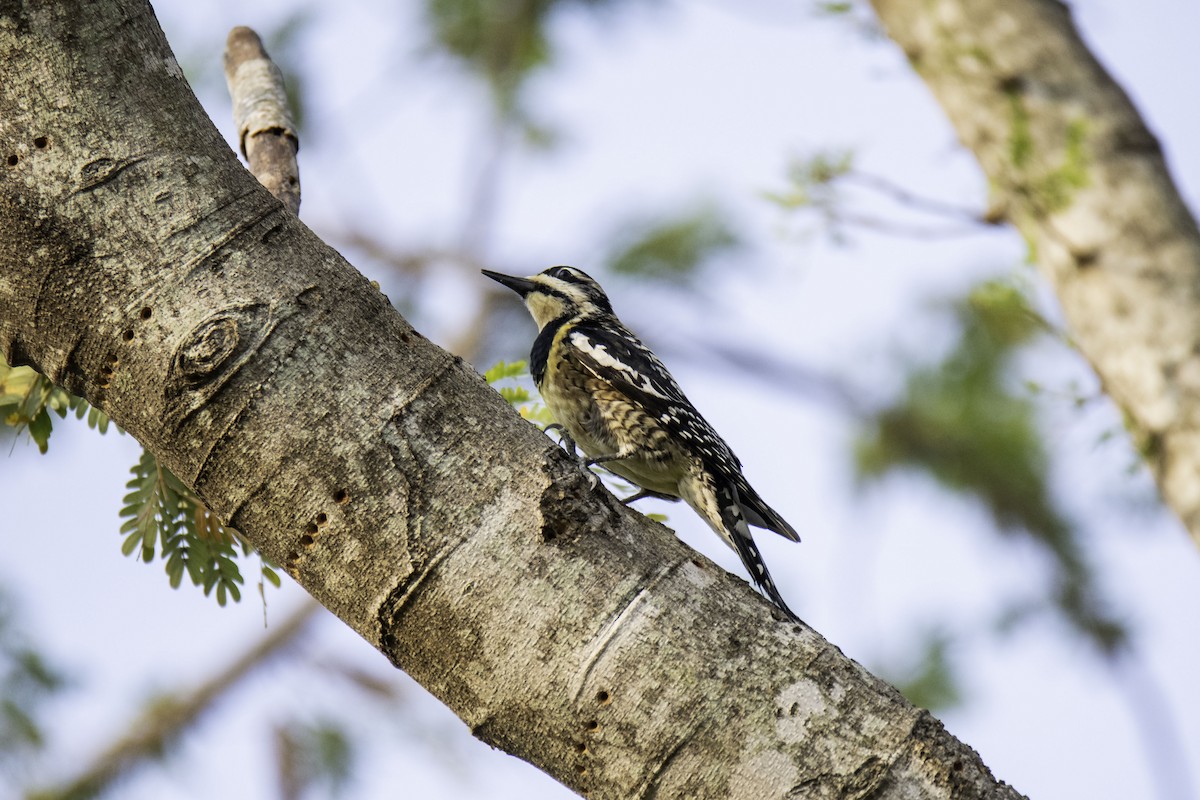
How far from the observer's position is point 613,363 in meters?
4.89

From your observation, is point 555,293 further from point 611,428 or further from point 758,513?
point 758,513

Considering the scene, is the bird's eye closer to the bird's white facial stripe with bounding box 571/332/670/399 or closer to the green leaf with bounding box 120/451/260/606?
the bird's white facial stripe with bounding box 571/332/670/399

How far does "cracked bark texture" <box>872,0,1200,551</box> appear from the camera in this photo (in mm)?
4137

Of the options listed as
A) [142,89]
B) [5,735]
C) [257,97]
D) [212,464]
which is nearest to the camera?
[212,464]

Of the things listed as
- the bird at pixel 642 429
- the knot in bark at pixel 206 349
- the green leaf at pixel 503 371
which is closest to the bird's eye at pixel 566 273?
the bird at pixel 642 429

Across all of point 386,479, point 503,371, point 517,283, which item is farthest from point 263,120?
point 517,283

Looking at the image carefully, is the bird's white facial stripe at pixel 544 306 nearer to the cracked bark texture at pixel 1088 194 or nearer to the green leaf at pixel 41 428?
the cracked bark texture at pixel 1088 194

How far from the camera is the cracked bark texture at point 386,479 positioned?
6.64 feet

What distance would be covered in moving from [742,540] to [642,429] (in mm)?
641

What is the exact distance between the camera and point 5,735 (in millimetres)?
5430

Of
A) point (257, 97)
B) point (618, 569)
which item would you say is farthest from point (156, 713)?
point (618, 569)

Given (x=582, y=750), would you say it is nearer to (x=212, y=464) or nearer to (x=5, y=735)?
(x=212, y=464)

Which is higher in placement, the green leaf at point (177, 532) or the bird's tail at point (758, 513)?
the green leaf at point (177, 532)

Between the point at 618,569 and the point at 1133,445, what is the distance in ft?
9.81
